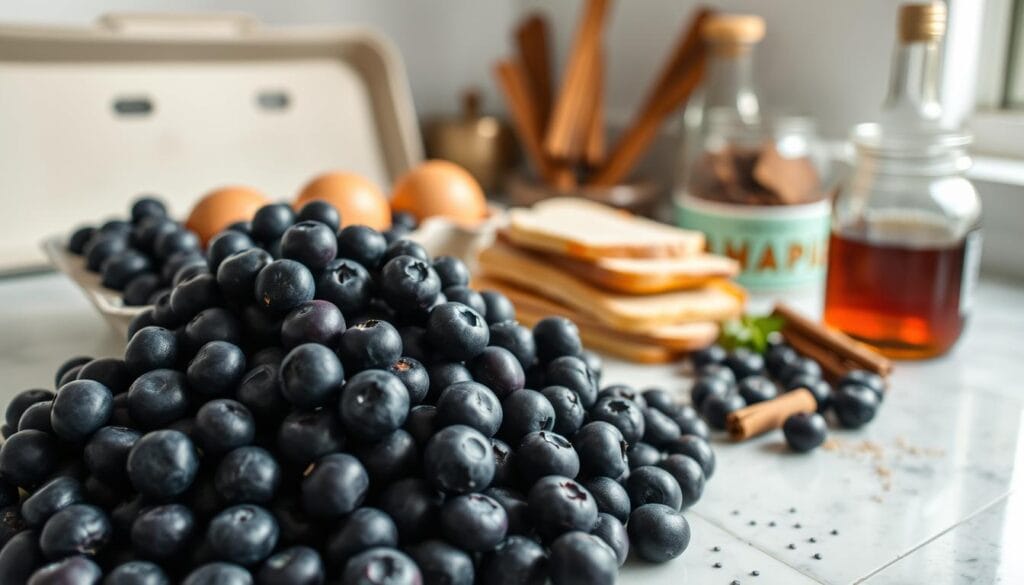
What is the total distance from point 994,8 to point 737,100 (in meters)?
0.38

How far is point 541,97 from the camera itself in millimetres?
1580

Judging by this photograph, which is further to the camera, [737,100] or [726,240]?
[737,100]

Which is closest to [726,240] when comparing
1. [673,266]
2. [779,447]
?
[673,266]

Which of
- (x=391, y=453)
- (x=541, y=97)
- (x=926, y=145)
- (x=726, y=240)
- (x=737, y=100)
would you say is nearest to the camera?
(x=391, y=453)

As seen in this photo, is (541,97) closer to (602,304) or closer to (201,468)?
(602,304)

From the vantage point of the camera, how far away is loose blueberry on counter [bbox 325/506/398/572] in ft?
1.52

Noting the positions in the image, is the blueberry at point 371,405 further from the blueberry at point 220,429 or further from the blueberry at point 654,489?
the blueberry at point 654,489

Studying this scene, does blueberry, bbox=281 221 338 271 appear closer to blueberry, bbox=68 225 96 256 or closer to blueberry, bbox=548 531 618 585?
blueberry, bbox=548 531 618 585

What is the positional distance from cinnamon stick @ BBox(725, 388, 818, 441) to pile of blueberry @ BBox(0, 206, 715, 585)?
0.36 ft

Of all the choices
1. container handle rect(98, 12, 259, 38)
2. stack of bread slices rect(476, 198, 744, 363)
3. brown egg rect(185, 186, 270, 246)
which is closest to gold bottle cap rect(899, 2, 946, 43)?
stack of bread slices rect(476, 198, 744, 363)

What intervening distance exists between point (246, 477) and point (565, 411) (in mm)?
219

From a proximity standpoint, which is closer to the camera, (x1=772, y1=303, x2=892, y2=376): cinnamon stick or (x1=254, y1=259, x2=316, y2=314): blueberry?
(x1=254, y1=259, x2=316, y2=314): blueberry

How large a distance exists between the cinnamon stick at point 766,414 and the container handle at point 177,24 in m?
1.04

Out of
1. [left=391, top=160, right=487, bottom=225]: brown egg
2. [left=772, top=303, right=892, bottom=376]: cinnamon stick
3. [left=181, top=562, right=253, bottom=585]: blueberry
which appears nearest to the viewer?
[left=181, top=562, right=253, bottom=585]: blueberry
